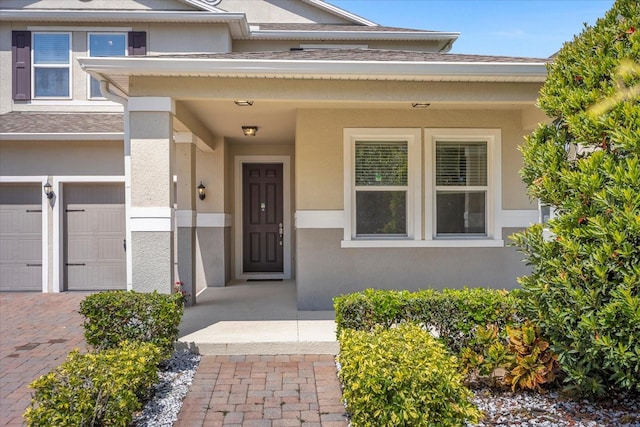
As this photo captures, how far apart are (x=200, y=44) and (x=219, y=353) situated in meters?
7.94

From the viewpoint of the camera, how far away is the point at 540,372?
3.85 meters

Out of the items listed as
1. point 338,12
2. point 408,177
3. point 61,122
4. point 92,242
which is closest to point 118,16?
point 61,122

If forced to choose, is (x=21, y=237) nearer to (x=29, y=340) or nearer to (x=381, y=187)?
(x=29, y=340)

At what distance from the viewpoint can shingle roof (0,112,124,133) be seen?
9305mm

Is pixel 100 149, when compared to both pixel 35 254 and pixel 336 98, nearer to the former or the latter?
pixel 35 254

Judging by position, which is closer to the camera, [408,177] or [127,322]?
[127,322]

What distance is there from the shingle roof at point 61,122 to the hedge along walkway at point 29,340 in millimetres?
3230

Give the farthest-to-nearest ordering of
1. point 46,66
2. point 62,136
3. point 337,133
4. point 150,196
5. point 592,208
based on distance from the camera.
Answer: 1. point 46,66
2. point 62,136
3. point 337,133
4. point 150,196
5. point 592,208

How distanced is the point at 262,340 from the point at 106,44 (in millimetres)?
8480

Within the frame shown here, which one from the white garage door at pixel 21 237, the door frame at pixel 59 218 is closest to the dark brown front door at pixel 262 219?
the door frame at pixel 59 218

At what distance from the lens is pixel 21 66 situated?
10.3 metres

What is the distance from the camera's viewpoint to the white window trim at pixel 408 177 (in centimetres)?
673

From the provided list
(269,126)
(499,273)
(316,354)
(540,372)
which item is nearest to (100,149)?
(269,126)

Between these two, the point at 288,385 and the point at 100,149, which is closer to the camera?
the point at 288,385
